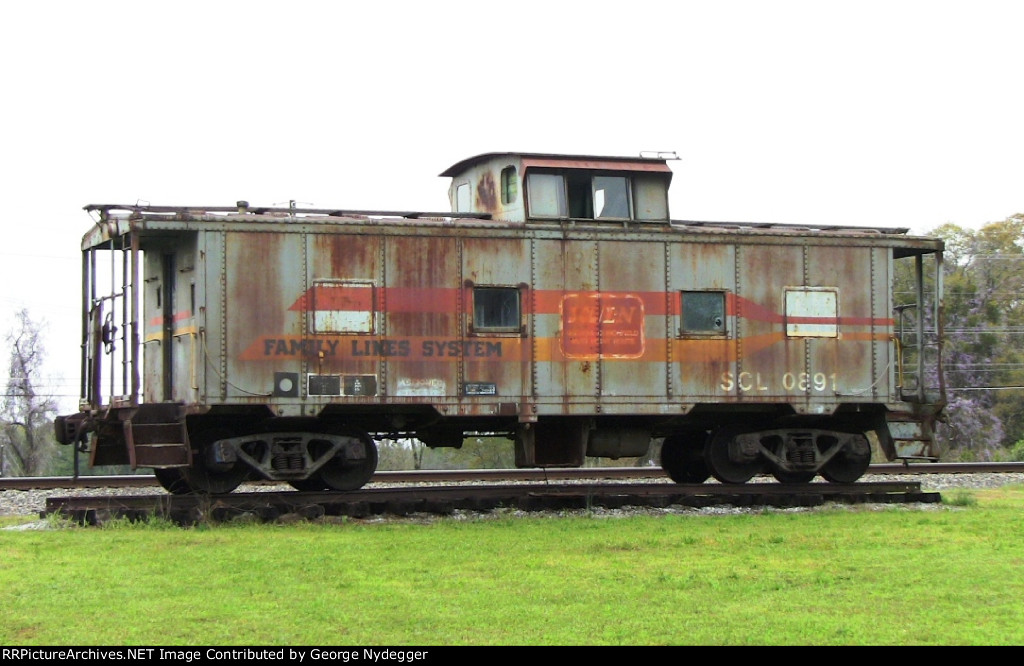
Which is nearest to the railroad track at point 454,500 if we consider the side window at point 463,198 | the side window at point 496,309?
the side window at point 496,309

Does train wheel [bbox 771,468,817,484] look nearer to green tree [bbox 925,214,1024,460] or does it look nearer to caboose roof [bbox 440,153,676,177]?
caboose roof [bbox 440,153,676,177]

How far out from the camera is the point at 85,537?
13.1m

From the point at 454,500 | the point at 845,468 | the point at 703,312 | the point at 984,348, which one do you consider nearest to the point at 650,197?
the point at 703,312

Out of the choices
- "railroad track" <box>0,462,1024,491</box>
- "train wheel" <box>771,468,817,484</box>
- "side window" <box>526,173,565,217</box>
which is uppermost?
"side window" <box>526,173,565,217</box>

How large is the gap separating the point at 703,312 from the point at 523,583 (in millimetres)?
7977

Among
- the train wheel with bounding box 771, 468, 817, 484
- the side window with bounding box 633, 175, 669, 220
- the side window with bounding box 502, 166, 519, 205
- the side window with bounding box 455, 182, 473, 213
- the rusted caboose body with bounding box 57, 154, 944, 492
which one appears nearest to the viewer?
the rusted caboose body with bounding box 57, 154, 944, 492

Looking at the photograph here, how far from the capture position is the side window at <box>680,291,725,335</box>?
17.0m

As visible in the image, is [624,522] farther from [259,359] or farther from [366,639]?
[366,639]

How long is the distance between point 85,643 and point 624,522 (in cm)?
820

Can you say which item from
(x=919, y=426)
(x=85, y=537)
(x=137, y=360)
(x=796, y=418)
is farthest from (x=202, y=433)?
(x=919, y=426)

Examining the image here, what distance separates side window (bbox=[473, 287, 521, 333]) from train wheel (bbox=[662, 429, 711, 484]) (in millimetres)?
3714

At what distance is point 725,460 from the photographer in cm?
1773

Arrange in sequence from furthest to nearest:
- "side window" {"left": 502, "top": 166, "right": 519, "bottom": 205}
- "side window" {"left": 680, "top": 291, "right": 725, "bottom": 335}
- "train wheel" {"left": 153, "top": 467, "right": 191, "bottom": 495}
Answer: "side window" {"left": 680, "top": 291, "right": 725, "bottom": 335}, "side window" {"left": 502, "top": 166, "right": 519, "bottom": 205}, "train wheel" {"left": 153, "top": 467, "right": 191, "bottom": 495}

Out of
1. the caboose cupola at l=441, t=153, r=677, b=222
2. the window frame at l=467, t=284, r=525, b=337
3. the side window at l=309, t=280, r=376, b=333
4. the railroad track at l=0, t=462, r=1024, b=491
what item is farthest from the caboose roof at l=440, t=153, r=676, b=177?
the railroad track at l=0, t=462, r=1024, b=491
